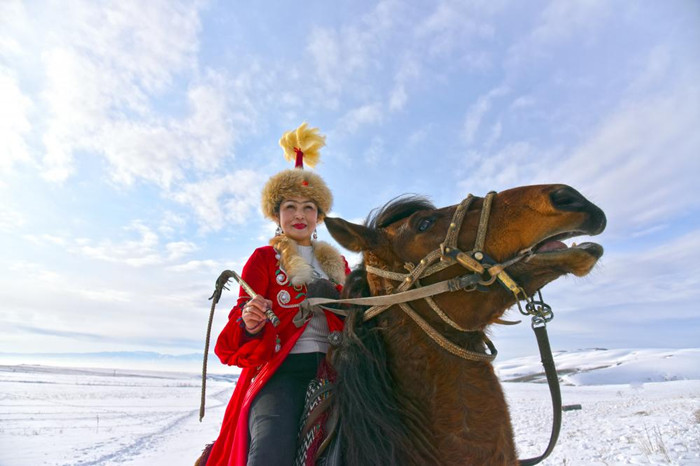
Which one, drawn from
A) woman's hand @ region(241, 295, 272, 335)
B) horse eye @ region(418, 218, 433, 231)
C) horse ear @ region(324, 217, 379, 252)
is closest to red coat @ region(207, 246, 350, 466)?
woman's hand @ region(241, 295, 272, 335)

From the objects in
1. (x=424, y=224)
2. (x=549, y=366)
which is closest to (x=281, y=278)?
(x=424, y=224)

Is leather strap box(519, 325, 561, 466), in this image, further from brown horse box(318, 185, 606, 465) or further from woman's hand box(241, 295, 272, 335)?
woman's hand box(241, 295, 272, 335)

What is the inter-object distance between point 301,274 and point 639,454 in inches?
389

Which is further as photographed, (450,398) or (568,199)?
(450,398)

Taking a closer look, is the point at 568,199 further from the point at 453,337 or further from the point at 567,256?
the point at 453,337

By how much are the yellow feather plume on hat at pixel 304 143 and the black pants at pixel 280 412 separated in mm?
2656

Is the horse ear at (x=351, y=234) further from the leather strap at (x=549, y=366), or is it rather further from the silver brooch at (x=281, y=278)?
the leather strap at (x=549, y=366)

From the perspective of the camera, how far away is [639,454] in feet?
28.7

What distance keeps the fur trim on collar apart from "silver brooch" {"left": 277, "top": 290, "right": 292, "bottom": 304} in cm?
10

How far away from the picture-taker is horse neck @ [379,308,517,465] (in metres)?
2.18

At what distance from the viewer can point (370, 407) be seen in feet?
7.61

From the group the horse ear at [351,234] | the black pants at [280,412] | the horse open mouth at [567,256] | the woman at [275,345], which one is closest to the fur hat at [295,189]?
the woman at [275,345]

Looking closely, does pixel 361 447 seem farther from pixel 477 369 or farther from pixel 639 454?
pixel 639 454

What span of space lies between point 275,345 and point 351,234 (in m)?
1.04
